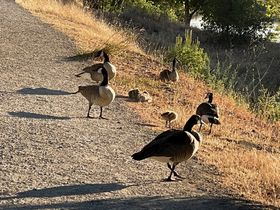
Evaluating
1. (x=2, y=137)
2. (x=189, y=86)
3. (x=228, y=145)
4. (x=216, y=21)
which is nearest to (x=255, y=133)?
(x=228, y=145)

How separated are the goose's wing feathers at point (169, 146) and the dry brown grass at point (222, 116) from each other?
3.06 feet

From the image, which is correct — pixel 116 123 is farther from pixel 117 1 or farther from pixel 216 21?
pixel 216 21

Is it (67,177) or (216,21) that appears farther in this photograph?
(216,21)

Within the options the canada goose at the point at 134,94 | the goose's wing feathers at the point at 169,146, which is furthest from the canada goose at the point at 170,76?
the goose's wing feathers at the point at 169,146

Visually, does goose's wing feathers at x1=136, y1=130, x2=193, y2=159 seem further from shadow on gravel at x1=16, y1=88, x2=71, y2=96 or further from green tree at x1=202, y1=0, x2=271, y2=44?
green tree at x1=202, y1=0, x2=271, y2=44

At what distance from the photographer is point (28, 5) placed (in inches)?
877

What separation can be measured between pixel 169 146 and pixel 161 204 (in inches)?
29.2

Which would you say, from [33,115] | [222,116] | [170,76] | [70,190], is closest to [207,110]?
[222,116]

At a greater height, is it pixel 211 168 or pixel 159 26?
pixel 159 26

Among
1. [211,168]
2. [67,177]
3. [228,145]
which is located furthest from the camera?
[228,145]

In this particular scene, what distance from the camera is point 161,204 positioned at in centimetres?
564

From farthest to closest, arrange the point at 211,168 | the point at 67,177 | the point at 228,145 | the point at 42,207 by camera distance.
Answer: the point at 228,145 → the point at 211,168 → the point at 67,177 → the point at 42,207

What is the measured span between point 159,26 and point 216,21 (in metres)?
5.18

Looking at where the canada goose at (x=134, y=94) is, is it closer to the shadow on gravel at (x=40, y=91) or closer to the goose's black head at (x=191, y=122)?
the shadow on gravel at (x=40, y=91)
